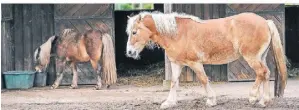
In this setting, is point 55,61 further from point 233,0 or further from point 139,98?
point 233,0

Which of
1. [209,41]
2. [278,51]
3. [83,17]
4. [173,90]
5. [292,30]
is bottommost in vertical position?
[173,90]

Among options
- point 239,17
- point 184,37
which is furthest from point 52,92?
point 239,17

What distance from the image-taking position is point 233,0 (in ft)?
23.8

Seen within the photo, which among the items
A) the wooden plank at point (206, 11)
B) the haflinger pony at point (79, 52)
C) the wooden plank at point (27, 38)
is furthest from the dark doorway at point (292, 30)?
the wooden plank at point (27, 38)

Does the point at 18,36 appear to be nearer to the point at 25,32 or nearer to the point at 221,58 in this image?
the point at 25,32

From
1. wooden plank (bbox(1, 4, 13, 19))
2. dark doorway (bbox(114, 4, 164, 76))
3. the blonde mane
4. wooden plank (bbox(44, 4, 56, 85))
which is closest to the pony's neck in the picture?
the blonde mane

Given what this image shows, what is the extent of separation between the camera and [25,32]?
1045 centimetres

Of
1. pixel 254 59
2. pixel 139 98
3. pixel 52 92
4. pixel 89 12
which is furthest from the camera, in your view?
pixel 89 12

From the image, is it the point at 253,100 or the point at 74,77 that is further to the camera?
the point at 74,77

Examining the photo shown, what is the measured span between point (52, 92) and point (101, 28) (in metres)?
1.61

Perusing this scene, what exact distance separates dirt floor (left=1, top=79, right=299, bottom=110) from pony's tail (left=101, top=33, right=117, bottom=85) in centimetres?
21

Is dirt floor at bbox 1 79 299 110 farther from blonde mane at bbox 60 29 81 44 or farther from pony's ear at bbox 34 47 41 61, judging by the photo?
blonde mane at bbox 60 29 81 44

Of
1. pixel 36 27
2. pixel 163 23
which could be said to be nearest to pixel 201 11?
pixel 36 27

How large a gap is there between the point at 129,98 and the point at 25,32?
297 centimetres
